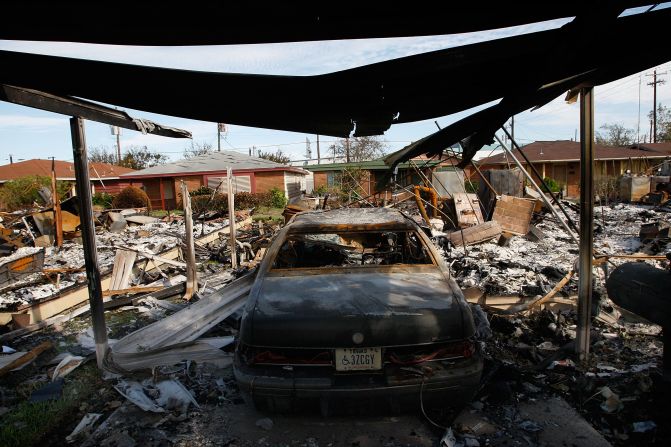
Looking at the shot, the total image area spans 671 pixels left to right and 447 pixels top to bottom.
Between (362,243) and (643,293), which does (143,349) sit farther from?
(643,293)

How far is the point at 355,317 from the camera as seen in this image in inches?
115

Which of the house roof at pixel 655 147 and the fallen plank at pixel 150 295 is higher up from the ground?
the house roof at pixel 655 147

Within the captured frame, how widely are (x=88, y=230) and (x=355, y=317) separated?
2.92 meters

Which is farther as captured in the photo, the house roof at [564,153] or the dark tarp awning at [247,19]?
the house roof at [564,153]

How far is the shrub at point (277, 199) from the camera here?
27.7 meters

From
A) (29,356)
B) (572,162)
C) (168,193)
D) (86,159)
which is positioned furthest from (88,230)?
(572,162)

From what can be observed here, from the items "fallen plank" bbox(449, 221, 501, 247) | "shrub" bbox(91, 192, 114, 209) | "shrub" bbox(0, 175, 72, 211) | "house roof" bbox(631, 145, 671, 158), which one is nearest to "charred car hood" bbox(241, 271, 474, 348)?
"fallen plank" bbox(449, 221, 501, 247)

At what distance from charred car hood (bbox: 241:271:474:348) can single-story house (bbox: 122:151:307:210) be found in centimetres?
2676

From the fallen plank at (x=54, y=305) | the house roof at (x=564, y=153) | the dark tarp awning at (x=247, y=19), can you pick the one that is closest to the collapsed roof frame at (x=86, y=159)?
the dark tarp awning at (x=247, y=19)

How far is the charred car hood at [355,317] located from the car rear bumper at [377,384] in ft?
0.69

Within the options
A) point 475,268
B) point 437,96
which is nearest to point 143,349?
point 437,96

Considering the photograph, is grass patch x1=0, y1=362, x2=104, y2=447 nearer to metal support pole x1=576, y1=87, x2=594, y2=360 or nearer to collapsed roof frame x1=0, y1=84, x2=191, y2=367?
collapsed roof frame x1=0, y1=84, x2=191, y2=367

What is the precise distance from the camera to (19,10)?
5.49 ft

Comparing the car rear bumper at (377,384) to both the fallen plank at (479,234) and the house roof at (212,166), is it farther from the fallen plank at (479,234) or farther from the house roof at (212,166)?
the house roof at (212,166)
